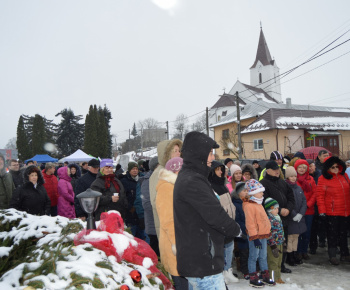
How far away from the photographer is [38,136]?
39875mm

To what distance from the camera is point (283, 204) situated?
16.8ft

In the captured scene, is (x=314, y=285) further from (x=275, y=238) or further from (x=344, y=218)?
(x=344, y=218)

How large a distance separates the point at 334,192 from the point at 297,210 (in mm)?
870

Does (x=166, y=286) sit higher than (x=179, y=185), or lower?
lower

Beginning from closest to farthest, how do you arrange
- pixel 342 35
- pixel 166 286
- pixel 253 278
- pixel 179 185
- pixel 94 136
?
pixel 179 185 → pixel 166 286 → pixel 253 278 → pixel 342 35 → pixel 94 136

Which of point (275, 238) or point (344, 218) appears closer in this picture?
point (275, 238)

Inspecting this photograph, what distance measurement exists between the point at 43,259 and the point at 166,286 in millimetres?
1246

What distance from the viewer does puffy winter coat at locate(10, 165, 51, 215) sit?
5324mm

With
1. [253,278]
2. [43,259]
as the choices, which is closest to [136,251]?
[43,259]

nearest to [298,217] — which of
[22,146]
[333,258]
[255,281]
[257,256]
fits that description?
[333,258]

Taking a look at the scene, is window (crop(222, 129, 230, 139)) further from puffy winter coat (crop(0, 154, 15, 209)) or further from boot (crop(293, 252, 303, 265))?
puffy winter coat (crop(0, 154, 15, 209))

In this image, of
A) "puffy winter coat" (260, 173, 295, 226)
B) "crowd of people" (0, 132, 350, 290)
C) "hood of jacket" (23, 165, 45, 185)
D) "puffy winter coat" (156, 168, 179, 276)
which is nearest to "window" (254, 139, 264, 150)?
"crowd of people" (0, 132, 350, 290)

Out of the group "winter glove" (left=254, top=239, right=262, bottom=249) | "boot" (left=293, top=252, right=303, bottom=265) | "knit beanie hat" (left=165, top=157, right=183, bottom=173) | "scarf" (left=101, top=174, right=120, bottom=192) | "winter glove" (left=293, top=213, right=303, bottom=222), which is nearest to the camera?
"knit beanie hat" (left=165, top=157, right=183, bottom=173)

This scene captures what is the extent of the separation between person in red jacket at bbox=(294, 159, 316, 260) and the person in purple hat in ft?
12.2
